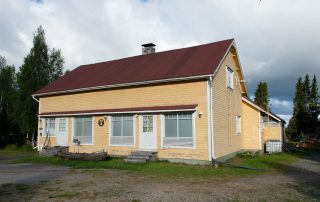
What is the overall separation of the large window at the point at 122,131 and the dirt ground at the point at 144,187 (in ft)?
14.7

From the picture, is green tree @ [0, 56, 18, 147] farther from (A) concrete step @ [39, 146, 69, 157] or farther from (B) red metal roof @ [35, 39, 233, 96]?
(A) concrete step @ [39, 146, 69, 157]

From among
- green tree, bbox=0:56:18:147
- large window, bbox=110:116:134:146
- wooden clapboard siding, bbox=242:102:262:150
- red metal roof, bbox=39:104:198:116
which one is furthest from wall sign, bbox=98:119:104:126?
green tree, bbox=0:56:18:147

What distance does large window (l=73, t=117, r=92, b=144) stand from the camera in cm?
1903

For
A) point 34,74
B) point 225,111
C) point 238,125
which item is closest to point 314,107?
point 238,125

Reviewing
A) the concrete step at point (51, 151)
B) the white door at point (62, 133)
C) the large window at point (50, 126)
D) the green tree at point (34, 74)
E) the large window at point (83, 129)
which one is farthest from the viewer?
the green tree at point (34, 74)

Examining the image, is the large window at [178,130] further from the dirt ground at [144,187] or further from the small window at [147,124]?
the dirt ground at [144,187]

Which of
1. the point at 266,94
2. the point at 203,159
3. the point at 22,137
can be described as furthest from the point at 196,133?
the point at 266,94

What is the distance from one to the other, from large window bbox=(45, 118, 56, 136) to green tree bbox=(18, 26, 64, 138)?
668cm

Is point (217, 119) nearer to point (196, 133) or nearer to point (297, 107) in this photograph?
point (196, 133)

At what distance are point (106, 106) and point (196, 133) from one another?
6.23 m

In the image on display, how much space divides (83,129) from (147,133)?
16.5 feet

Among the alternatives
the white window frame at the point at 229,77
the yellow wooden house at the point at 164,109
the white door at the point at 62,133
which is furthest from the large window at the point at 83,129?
the white window frame at the point at 229,77

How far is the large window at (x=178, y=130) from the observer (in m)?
15.1

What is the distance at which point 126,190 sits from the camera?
30.2 ft
